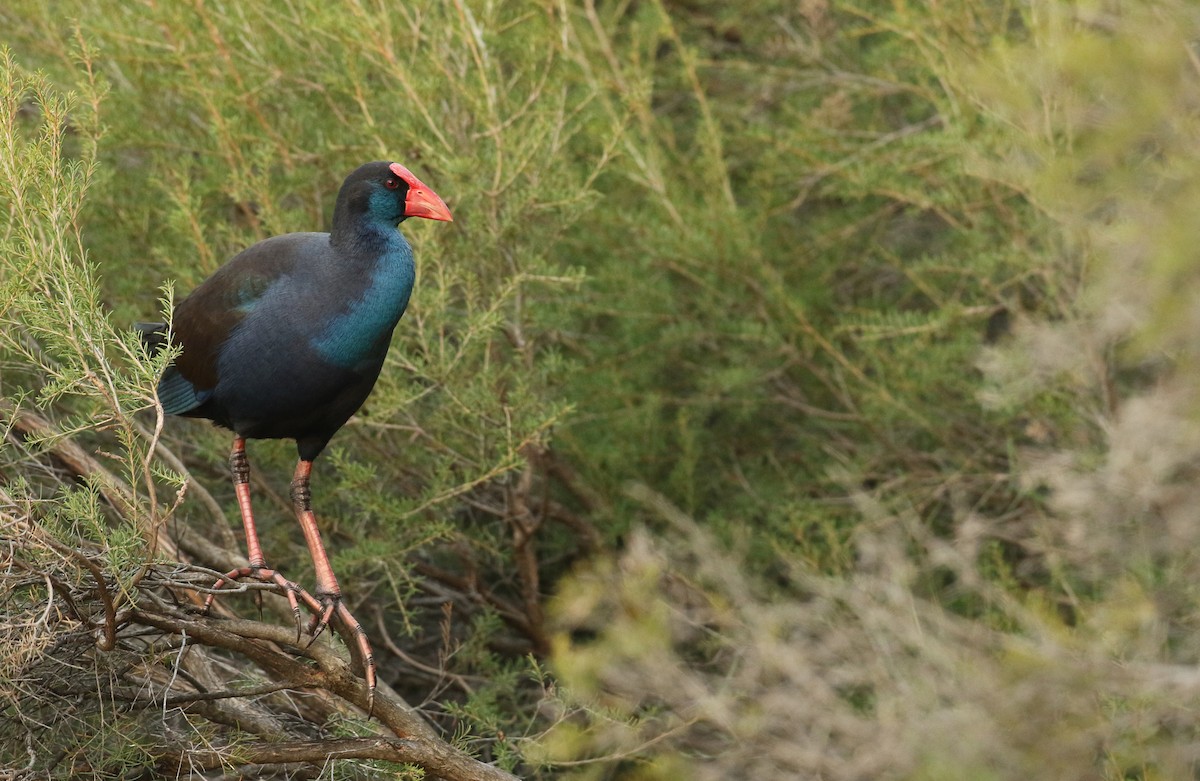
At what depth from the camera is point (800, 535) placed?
557cm

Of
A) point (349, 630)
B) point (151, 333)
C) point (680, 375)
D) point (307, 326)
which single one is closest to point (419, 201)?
point (307, 326)

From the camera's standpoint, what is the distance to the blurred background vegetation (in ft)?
11.9

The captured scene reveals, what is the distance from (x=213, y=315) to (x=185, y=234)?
946 mm

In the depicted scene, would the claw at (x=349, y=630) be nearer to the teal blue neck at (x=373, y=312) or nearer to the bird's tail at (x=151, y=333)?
the teal blue neck at (x=373, y=312)

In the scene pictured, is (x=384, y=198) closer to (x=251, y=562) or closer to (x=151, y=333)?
(x=151, y=333)

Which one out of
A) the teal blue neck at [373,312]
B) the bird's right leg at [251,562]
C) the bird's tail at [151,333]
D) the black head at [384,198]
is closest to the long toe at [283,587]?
the bird's right leg at [251,562]

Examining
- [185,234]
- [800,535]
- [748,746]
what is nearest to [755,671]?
[748,746]

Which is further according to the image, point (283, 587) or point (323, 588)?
point (323, 588)

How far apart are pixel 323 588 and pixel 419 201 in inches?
43.6

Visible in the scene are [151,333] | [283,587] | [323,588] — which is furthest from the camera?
[151,333]

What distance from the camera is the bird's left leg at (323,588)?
11.9ft

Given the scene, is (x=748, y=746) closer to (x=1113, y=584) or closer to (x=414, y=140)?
(x=1113, y=584)

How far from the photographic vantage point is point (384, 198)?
4043 millimetres

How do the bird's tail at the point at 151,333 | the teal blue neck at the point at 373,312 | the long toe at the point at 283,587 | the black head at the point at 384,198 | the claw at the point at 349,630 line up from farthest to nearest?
the bird's tail at the point at 151,333, the black head at the point at 384,198, the teal blue neck at the point at 373,312, the claw at the point at 349,630, the long toe at the point at 283,587
